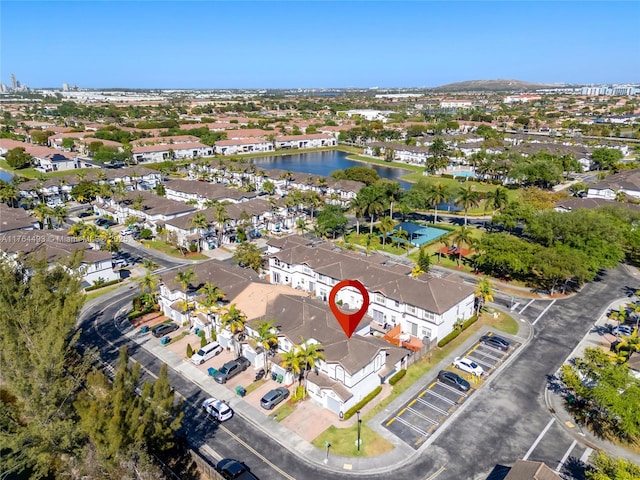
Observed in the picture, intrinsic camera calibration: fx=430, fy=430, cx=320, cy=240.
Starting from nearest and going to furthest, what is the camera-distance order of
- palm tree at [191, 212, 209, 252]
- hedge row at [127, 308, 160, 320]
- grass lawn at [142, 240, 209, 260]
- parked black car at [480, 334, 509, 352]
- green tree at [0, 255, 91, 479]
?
green tree at [0, 255, 91, 479] < parked black car at [480, 334, 509, 352] < hedge row at [127, 308, 160, 320] < palm tree at [191, 212, 209, 252] < grass lawn at [142, 240, 209, 260]

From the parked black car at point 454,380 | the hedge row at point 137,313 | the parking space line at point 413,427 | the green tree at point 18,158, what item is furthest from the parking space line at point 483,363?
the green tree at point 18,158

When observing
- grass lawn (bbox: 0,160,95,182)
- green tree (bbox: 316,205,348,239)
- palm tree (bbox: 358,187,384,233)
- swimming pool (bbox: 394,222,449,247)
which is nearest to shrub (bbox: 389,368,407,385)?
green tree (bbox: 316,205,348,239)

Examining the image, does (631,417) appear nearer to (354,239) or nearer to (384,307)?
(384,307)

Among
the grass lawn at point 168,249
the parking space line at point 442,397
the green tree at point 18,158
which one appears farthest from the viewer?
the green tree at point 18,158

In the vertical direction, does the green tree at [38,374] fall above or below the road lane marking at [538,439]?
above

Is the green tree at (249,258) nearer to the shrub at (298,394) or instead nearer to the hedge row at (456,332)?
the shrub at (298,394)

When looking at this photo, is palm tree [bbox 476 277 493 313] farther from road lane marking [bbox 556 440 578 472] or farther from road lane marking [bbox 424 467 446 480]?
road lane marking [bbox 424 467 446 480]

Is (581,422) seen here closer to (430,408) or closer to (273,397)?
(430,408)
